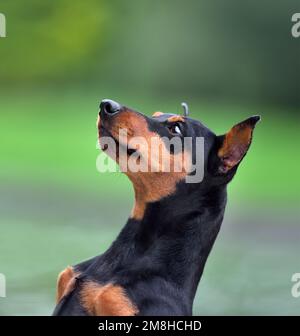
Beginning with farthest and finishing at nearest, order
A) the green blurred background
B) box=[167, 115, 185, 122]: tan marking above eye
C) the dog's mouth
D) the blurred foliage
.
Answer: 1. the blurred foliage
2. the green blurred background
3. box=[167, 115, 185, 122]: tan marking above eye
4. the dog's mouth

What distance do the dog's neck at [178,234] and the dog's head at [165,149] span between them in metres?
0.03

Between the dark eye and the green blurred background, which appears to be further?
the green blurred background

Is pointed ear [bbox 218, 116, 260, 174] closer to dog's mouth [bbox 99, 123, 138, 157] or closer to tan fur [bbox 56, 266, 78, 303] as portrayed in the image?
dog's mouth [bbox 99, 123, 138, 157]

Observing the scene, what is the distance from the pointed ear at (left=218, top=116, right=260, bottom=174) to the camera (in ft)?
7.93

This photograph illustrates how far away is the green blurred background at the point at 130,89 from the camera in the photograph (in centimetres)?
623

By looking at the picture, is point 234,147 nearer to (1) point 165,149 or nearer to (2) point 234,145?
(2) point 234,145

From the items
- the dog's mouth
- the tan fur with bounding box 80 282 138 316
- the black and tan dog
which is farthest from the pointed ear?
the tan fur with bounding box 80 282 138 316

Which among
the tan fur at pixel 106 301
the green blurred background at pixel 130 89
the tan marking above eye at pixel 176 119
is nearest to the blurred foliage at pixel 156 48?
the green blurred background at pixel 130 89

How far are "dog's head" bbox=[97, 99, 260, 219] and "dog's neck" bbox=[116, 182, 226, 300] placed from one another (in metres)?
0.03

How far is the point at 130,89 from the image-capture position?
8398 millimetres

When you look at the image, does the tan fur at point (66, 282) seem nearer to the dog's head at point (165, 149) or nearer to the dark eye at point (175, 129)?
the dog's head at point (165, 149)

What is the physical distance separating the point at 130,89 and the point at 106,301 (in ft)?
20.3

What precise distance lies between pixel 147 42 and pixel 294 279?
447 cm

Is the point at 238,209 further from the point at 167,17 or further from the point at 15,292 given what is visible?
the point at 167,17
